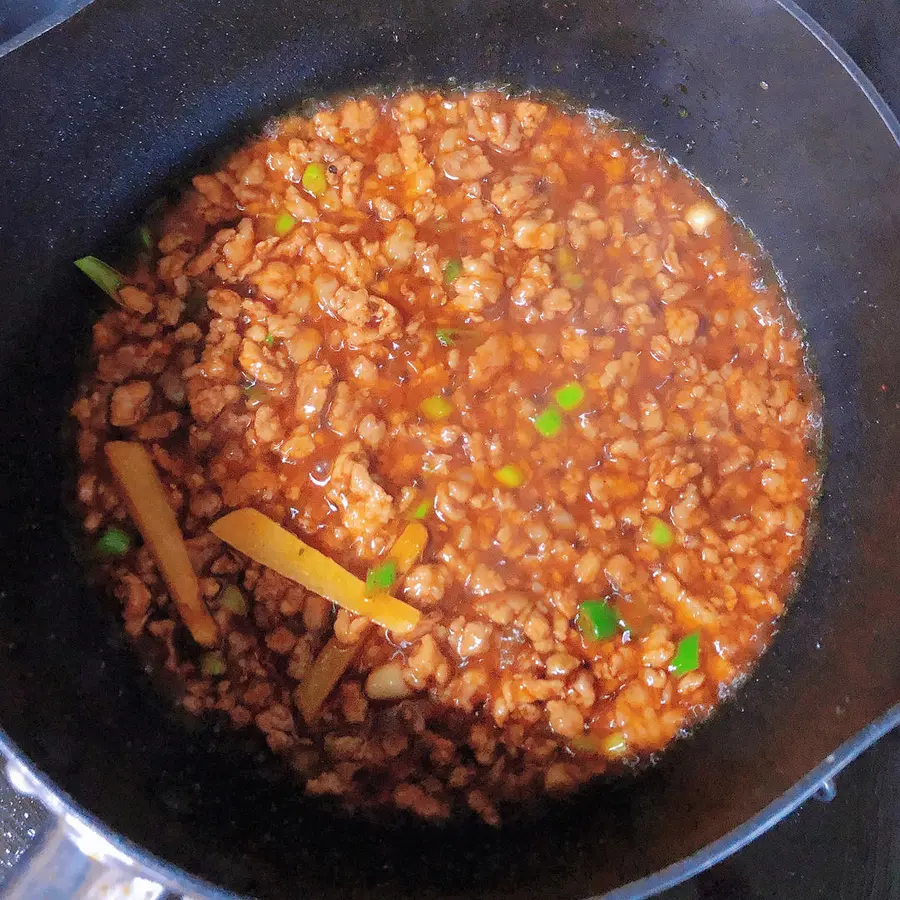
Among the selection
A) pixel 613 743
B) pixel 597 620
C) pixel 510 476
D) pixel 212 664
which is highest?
pixel 212 664

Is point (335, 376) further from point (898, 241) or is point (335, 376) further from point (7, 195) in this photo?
point (898, 241)

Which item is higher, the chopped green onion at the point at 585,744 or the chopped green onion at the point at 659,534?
the chopped green onion at the point at 659,534

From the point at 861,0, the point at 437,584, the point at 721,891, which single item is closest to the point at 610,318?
the point at 437,584

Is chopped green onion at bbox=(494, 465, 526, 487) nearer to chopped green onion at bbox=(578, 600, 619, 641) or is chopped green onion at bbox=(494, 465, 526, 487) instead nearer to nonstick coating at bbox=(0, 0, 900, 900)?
chopped green onion at bbox=(578, 600, 619, 641)

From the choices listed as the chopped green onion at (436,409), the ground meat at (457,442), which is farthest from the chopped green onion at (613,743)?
the chopped green onion at (436,409)

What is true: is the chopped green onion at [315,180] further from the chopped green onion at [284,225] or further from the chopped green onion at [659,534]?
the chopped green onion at [659,534]

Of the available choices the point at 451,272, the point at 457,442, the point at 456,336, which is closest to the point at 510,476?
the point at 457,442

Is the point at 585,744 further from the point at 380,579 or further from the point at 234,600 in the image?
the point at 234,600
